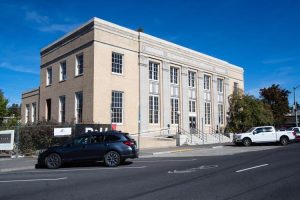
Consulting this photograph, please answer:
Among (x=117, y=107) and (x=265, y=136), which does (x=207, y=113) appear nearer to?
(x=265, y=136)

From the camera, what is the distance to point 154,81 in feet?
117

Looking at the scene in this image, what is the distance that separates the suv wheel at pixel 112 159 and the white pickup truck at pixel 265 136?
57.7 feet

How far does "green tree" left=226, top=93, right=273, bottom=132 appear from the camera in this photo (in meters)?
41.7

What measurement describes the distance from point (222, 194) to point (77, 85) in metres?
25.2

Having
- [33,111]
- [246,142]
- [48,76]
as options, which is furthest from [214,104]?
[33,111]

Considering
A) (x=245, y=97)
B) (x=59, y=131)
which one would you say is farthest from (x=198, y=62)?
(x=59, y=131)

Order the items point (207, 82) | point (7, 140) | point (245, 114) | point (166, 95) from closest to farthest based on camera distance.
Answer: point (7, 140), point (166, 95), point (245, 114), point (207, 82)

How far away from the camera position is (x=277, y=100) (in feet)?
194

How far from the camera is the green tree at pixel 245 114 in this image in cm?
4172

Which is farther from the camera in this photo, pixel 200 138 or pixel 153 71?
pixel 200 138

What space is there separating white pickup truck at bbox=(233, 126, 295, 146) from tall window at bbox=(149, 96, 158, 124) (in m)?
8.67

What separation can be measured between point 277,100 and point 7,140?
48682 mm

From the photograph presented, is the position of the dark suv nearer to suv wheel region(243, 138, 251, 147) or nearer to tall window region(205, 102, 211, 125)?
suv wheel region(243, 138, 251, 147)

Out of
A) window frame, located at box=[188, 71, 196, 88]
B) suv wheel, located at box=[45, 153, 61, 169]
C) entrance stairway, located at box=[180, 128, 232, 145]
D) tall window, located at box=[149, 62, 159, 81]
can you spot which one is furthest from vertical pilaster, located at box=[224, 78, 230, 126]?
suv wheel, located at box=[45, 153, 61, 169]
